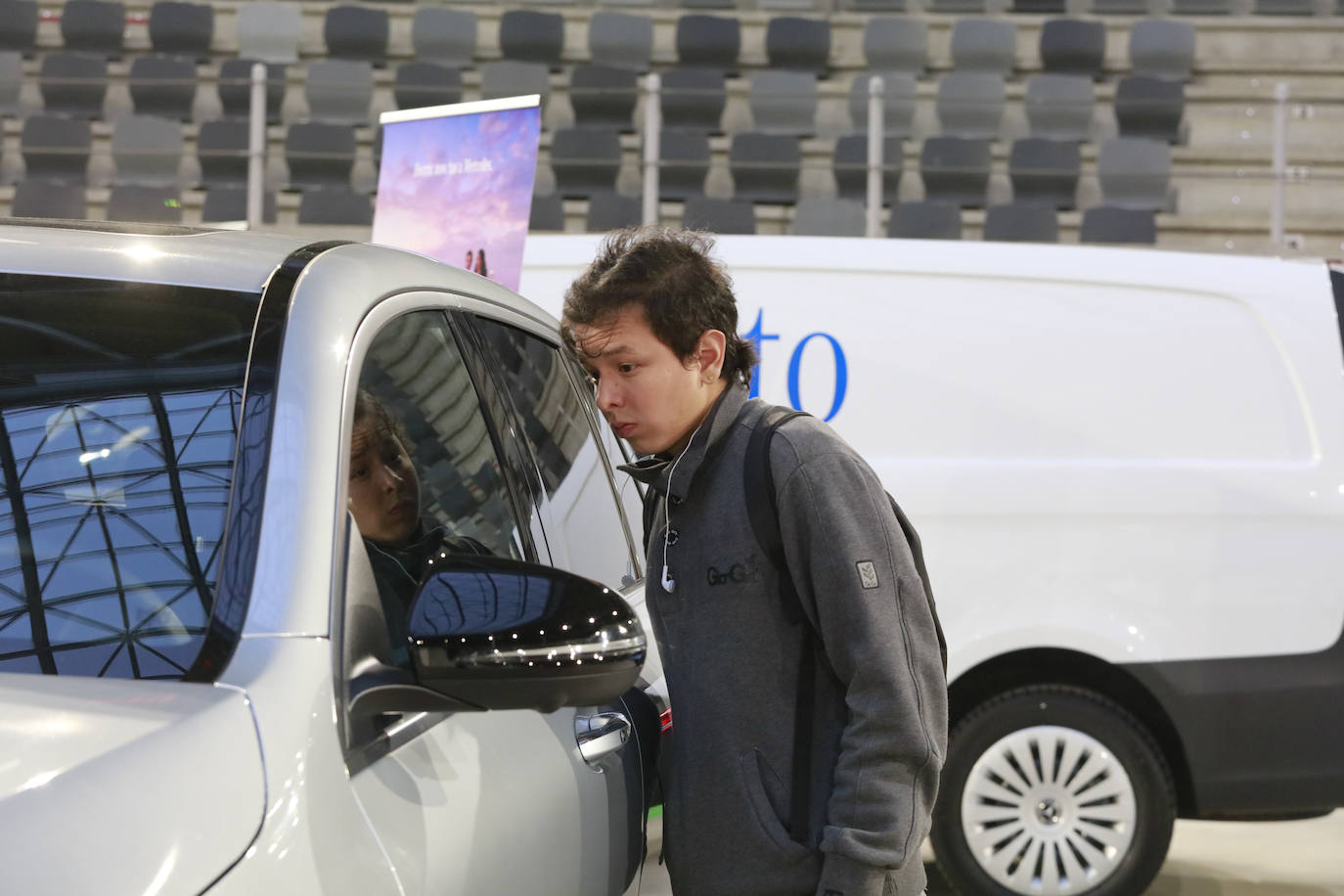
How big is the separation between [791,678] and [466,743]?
1.30ft

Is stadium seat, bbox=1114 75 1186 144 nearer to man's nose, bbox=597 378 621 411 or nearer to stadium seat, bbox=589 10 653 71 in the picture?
stadium seat, bbox=589 10 653 71

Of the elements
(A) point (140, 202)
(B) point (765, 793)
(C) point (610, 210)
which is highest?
(C) point (610, 210)

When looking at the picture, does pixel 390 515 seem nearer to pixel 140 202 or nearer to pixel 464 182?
pixel 464 182

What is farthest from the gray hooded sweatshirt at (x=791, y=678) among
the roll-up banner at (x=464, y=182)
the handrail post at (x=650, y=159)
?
the handrail post at (x=650, y=159)

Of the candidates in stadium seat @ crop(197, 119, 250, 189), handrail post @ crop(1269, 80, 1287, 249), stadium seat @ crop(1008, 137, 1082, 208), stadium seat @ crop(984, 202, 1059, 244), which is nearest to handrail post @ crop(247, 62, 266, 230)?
stadium seat @ crop(197, 119, 250, 189)

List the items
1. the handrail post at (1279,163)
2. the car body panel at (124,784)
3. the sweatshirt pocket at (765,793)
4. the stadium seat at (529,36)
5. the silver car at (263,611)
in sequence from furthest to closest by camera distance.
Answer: the stadium seat at (529,36), the handrail post at (1279,163), the sweatshirt pocket at (765,793), the silver car at (263,611), the car body panel at (124,784)

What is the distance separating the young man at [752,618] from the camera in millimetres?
1492

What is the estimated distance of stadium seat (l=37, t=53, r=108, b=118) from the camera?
1176 centimetres

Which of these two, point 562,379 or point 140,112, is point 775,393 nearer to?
point 562,379

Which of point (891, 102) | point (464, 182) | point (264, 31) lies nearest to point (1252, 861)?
point (464, 182)

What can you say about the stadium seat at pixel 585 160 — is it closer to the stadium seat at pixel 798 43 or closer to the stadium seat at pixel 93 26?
the stadium seat at pixel 798 43

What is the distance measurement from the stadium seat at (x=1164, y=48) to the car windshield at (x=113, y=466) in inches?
497

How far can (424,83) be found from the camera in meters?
12.1

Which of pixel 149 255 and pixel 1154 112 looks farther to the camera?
pixel 1154 112
